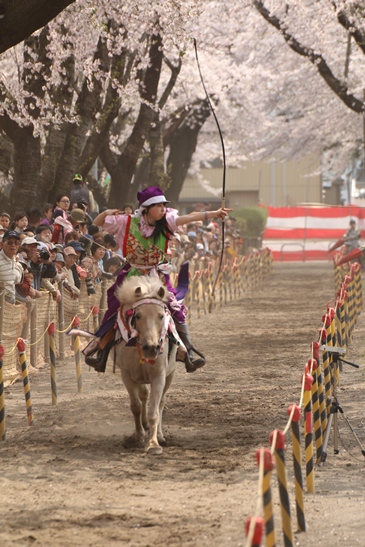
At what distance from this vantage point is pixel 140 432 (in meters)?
9.71

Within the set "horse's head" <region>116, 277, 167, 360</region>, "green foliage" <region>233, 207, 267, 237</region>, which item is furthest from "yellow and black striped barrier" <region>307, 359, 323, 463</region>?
"green foliage" <region>233, 207, 267, 237</region>

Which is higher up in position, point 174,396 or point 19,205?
point 19,205

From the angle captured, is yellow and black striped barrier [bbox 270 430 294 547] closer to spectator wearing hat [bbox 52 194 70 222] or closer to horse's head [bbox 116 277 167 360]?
horse's head [bbox 116 277 167 360]

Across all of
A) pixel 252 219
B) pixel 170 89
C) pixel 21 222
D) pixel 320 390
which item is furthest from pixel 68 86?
pixel 252 219

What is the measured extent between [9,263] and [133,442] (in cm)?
418

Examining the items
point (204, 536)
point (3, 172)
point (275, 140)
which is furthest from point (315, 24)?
point (204, 536)

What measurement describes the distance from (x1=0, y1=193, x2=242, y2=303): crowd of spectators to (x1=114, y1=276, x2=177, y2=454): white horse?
3.09 ft

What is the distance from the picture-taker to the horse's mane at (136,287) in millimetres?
9391

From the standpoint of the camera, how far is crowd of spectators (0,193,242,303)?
1316 centimetres

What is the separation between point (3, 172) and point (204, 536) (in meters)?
16.9

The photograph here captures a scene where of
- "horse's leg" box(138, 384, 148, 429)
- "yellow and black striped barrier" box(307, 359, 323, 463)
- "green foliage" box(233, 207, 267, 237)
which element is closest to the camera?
"yellow and black striped barrier" box(307, 359, 323, 463)

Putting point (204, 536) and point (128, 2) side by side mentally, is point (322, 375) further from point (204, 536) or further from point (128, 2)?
point (128, 2)

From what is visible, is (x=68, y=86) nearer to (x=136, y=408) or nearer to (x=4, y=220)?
(x=4, y=220)

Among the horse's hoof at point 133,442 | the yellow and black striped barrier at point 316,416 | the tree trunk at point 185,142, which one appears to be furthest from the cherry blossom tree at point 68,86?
the tree trunk at point 185,142
